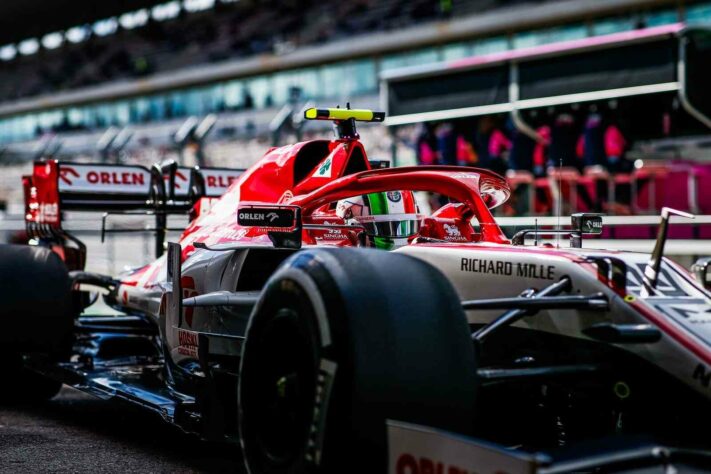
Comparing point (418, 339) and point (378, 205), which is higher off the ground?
point (378, 205)

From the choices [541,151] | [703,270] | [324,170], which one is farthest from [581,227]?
[541,151]

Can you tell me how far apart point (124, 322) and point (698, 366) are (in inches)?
165

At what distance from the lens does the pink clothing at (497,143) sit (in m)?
13.7

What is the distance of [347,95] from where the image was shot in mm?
28062

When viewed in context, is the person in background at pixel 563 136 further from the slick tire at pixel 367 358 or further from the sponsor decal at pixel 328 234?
the slick tire at pixel 367 358

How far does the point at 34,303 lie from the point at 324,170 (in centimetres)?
204

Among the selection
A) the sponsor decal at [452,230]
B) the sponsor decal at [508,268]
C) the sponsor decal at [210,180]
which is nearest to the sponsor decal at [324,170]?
the sponsor decal at [452,230]

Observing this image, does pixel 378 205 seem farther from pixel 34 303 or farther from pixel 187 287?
pixel 34 303

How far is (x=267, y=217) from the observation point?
4.05 m

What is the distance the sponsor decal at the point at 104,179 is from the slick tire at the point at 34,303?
2.95 ft

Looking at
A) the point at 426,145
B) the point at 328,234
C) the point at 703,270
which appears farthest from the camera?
the point at 426,145

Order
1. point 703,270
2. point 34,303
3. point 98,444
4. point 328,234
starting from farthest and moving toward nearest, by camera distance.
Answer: point 34,303
point 98,444
point 328,234
point 703,270

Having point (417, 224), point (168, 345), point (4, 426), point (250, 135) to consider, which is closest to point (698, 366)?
point (417, 224)

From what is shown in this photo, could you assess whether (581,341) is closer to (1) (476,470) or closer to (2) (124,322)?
(1) (476,470)
